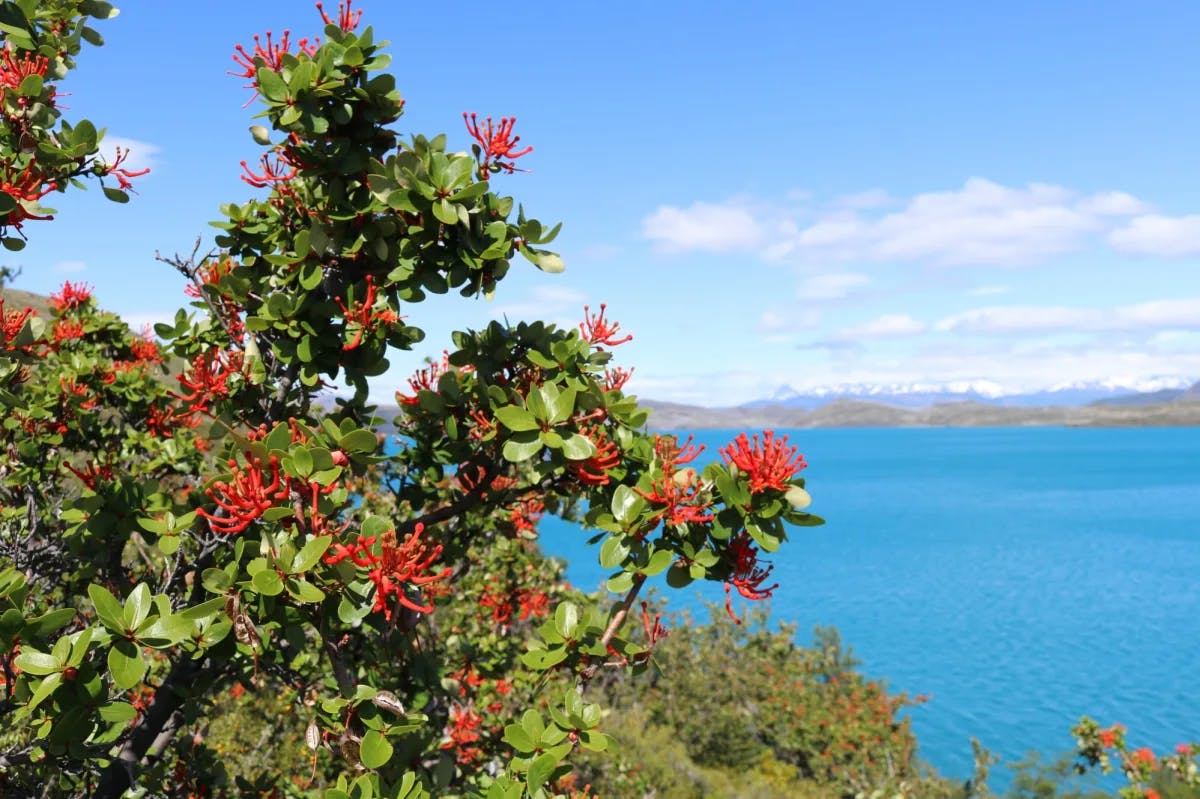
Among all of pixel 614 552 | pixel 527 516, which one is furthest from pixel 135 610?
pixel 527 516

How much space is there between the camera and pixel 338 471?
2.71 metres

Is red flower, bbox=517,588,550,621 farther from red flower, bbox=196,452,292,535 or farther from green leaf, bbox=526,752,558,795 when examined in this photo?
red flower, bbox=196,452,292,535

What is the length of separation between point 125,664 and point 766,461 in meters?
2.24

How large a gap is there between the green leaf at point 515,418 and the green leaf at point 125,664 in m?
1.43

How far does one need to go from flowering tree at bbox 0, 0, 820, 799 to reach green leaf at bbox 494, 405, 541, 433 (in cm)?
1

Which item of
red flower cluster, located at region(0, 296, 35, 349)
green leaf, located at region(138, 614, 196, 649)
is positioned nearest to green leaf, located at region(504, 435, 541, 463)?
green leaf, located at region(138, 614, 196, 649)

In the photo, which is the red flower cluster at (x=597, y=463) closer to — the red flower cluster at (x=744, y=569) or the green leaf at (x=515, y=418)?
the green leaf at (x=515, y=418)

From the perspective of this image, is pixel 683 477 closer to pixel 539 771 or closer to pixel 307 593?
pixel 539 771

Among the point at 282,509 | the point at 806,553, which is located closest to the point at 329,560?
the point at 282,509

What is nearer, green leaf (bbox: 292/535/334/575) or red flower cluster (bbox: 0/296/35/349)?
green leaf (bbox: 292/535/334/575)

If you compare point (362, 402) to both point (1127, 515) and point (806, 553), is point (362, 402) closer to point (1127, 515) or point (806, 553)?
point (806, 553)

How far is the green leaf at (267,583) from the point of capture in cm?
246

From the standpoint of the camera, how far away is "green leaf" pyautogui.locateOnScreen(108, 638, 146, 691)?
2238 mm

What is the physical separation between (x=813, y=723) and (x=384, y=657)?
17124 millimetres
